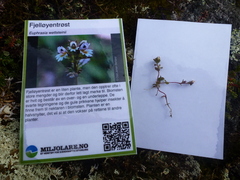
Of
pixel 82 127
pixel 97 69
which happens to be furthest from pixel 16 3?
pixel 82 127

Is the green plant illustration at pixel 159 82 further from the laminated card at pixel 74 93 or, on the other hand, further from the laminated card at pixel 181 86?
the laminated card at pixel 74 93

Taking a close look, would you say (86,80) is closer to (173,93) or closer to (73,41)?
(73,41)

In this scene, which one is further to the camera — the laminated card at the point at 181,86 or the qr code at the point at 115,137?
the laminated card at the point at 181,86

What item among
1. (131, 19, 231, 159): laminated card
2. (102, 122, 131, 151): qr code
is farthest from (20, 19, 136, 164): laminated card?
(131, 19, 231, 159): laminated card

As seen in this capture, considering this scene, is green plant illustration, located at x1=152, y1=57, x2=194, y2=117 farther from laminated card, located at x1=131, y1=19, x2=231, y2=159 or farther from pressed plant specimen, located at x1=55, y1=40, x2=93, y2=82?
pressed plant specimen, located at x1=55, y1=40, x2=93, y2=82

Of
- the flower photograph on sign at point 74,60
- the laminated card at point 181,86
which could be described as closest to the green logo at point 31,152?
the flower photograph on sign at point 74,60

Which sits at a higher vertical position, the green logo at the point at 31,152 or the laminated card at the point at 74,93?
the laminated card at the point at 74,93

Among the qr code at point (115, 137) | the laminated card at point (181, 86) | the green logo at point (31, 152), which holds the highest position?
the laminated card at point (181, 86)
